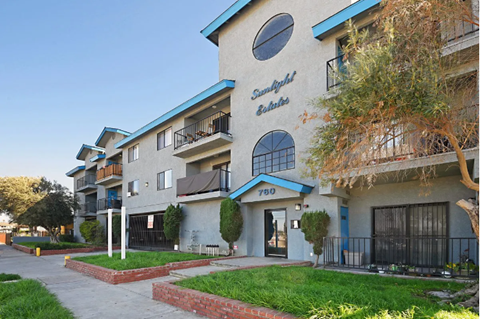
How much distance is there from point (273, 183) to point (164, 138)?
37.1 feet

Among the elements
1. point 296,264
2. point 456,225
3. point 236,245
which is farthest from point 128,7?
point 456,225

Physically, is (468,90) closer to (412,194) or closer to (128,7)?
(412,194)

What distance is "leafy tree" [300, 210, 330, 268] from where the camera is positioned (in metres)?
11.8

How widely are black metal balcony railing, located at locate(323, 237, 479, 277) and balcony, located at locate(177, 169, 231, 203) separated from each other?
6.49 m

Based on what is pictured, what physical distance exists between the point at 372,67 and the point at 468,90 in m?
2.64

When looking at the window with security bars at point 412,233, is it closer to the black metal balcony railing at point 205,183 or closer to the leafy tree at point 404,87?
the leafy tree at point 404,87

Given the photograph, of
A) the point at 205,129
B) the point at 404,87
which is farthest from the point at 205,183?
the point at 404,87

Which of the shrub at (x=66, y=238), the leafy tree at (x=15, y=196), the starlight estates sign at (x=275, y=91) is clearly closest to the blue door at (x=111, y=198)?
the shrub at (x=66, y=238)

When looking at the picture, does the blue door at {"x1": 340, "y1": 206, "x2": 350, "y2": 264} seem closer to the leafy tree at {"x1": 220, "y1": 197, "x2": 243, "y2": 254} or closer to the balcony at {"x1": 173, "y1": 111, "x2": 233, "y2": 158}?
the leafy tree at {"x1": 220, "y1": 197, "x2": 243, "y2": 254}

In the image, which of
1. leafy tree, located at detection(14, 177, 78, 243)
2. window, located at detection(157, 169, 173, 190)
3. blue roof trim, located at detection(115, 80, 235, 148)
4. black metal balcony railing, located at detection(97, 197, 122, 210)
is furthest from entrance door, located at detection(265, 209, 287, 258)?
leafy tree, located at detection(14, 177, 78, 243)

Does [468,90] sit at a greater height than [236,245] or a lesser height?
greater

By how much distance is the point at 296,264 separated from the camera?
11.9m

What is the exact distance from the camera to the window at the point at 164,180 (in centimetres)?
2167

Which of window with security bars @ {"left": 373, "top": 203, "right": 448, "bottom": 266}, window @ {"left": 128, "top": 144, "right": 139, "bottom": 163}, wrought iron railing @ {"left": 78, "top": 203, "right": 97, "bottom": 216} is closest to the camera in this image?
window with security bars @ {"left": 373, "top": 203, "right": 448, "bottom": 266}
